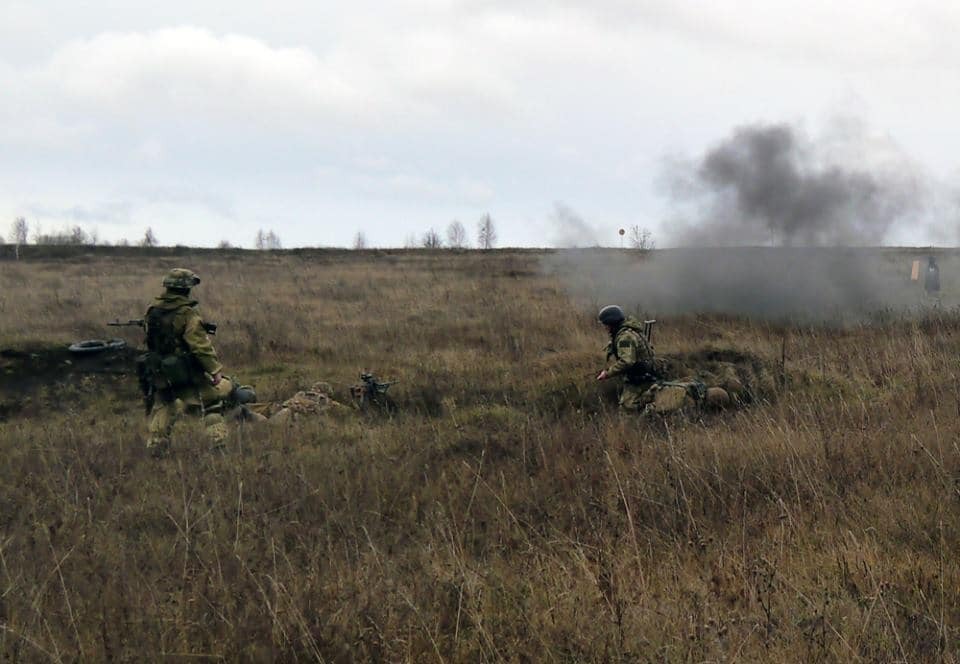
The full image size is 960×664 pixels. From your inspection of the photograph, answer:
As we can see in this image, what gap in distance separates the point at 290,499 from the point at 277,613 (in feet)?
6.03

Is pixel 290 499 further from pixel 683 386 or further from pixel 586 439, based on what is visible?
pixel 683 386

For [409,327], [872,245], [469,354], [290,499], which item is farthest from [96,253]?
[290,499]

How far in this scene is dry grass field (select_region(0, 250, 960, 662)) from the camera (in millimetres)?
2949

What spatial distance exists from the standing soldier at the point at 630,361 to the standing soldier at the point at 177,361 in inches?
152

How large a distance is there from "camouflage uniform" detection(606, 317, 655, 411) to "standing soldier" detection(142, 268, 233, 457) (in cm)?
395

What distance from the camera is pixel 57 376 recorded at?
10445 millimetres

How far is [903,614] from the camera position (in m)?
3.02

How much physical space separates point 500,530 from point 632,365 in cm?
395

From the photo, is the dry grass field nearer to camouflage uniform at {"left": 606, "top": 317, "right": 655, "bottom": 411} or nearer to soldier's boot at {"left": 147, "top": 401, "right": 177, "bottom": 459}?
soldier's boot at {"left": 147, "top": 401, "right": 177, "bottom": 459}

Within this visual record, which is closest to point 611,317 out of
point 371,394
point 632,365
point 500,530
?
point 632,365

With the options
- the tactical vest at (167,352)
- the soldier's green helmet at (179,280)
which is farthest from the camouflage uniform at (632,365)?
the soldier's green helmet at (179,280)

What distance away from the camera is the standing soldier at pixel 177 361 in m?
7.25

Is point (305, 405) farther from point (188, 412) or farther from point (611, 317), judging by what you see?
point (611, 317)

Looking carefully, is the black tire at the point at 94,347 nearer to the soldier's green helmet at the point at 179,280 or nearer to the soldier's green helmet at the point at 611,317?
the soldier's green helmet at the point at 179,280
